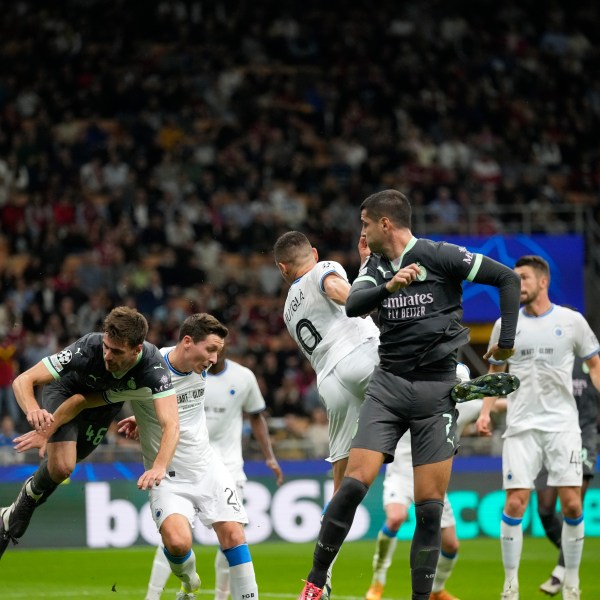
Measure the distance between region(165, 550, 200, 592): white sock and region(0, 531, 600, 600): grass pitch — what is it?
1.54 m

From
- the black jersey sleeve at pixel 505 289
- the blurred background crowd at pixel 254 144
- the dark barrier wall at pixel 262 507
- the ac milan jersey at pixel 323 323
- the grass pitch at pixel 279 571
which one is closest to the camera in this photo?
the black jersey sleeve at pixel 505 289

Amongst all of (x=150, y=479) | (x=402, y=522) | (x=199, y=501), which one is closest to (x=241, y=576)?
(x=199, y=501)

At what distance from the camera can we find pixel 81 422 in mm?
8633

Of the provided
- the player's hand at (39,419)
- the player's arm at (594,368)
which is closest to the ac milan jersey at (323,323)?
the player's hand at (39,419)

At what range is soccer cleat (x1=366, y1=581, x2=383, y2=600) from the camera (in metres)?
9.76

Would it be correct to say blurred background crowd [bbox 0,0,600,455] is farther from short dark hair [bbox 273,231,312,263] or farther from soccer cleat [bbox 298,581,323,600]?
soccer cleat [bbox 298,581,323,600]

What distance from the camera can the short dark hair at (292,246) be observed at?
27.6 ft

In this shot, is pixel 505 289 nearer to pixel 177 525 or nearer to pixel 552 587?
pixel 177 525

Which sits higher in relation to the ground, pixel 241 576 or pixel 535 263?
pixel 535 263

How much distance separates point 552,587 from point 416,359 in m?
4.22

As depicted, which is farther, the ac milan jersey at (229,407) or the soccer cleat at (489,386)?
the ac milan jersey at (229,407)

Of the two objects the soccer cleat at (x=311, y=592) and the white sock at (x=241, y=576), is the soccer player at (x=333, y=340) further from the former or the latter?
the soccer cleat at (x=311, y=592)

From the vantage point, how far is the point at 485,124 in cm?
2611

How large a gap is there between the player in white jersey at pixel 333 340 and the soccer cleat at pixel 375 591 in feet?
6.53
